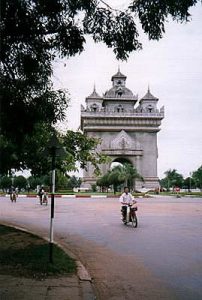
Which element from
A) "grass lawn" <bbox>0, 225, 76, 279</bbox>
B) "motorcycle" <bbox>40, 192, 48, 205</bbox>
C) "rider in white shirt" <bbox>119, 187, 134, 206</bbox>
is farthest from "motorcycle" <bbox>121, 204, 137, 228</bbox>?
"motorcycle" <bbox>40, 192, 48, 205</bbox>

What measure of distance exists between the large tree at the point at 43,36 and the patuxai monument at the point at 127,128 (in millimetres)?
77677

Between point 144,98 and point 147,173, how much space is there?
15977mm

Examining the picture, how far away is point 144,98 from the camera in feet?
309

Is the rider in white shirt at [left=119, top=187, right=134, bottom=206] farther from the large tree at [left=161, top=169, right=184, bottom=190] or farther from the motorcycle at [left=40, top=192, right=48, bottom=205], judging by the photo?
the large tree at [left=161, top=169, right=184, bottom=190]

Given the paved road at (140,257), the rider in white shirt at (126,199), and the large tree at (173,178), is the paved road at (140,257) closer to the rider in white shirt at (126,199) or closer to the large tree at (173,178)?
the rider in white shirt at (126,199)

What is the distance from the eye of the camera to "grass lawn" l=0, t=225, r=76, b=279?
311 inches

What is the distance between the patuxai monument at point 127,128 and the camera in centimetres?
8878

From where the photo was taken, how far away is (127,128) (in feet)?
297

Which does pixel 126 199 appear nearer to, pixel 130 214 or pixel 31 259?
pixel 130 214

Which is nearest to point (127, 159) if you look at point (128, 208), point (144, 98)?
point (144, 98)

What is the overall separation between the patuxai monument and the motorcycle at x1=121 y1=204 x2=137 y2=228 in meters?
67.9

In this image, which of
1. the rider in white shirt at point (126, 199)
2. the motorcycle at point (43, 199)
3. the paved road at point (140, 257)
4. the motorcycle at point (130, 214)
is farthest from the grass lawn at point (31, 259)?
the motorcycle at point (43, 199)

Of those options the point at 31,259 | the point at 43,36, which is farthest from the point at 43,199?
the point at 43,36

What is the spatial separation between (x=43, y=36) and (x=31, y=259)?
4345 millimetres
